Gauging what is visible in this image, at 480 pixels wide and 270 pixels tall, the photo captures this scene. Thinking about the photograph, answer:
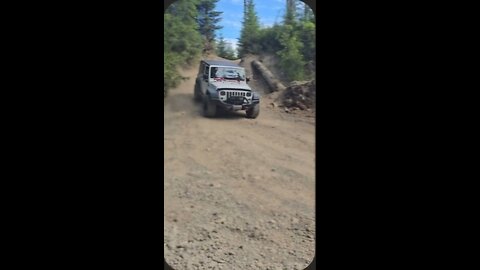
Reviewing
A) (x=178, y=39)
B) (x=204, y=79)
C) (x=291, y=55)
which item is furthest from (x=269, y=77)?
(x=178, y=39)

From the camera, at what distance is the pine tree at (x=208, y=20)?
2.03 metres

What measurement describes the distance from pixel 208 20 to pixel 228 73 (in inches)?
11.4

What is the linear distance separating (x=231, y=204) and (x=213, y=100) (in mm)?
549

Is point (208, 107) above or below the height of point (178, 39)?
below

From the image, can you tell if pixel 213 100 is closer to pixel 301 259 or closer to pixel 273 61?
pixel 273 61

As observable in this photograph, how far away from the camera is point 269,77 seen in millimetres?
2039

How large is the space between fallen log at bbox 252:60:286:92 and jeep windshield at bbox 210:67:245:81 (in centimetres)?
8

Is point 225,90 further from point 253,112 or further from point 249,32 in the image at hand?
point 249,32

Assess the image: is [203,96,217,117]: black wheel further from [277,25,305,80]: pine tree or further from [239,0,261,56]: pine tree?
[277,25,305,80]: pine tree

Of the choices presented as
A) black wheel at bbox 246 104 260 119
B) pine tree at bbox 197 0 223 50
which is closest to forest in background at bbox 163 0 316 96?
pine tree at bbox 197 0 223 50

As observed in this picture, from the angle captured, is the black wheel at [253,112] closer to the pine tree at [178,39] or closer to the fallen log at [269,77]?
the fallen log at [269,77]

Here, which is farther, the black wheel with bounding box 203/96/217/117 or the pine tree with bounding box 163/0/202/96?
the black wheel with bounding box 203/96/217/117

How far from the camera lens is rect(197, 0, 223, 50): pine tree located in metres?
2.03

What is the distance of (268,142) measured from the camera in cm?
207
